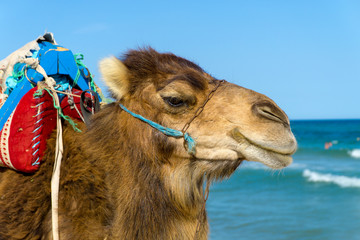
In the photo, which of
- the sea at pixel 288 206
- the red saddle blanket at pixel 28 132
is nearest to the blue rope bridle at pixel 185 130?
the red saddle blanket at pixel 28 132

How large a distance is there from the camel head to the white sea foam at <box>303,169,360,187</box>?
1760 centimetres

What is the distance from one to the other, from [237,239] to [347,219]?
3778mm

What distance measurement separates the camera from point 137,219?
3107 millimetres

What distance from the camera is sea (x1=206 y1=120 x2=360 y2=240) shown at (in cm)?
1187

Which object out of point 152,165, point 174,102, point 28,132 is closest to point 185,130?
point 174,102

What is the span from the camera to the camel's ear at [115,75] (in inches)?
130

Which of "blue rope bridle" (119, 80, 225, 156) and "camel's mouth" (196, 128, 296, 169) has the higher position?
"blue rope bridle" (119, 80, 225, 156)

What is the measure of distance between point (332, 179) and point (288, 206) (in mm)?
6591

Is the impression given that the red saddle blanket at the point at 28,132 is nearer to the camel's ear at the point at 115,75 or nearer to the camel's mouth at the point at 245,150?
the camel's ear at the point at 115,75

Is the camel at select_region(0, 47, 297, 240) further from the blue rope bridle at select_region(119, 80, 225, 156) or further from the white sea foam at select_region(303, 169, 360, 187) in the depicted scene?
the white sea foam at select_region(303, 169, 360, 187)

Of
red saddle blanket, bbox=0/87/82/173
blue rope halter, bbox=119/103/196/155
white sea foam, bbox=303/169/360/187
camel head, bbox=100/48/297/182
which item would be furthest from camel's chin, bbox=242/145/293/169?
white sea foam, bbox=303/169/360/187

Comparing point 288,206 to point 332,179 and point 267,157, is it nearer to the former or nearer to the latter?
point 332,179

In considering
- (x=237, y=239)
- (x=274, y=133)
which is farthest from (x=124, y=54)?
(x=237, y=239)

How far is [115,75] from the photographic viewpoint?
10.9 feet
